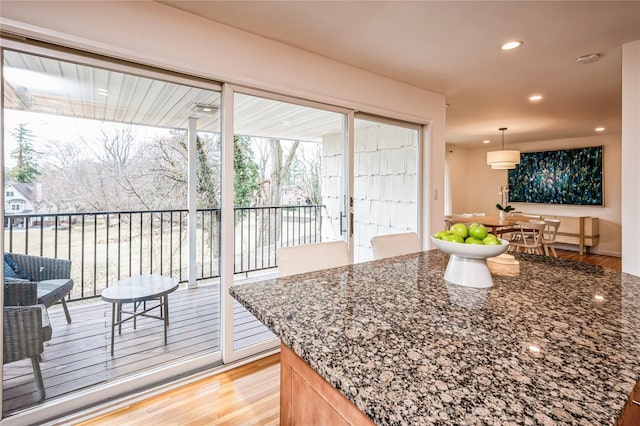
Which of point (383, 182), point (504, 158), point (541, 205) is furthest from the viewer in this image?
point (541, 205)

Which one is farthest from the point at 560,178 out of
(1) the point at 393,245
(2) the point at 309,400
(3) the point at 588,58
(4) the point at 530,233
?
(2) the point at 309,400

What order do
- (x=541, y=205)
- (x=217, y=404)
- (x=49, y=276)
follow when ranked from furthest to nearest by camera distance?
(x=541, y=205) → (x=217, y=404) → (x=49, y=276)

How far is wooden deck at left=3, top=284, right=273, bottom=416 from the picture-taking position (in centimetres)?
171

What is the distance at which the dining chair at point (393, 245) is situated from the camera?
1.94m

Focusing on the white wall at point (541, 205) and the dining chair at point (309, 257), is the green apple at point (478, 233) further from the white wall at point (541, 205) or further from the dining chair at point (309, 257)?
the white wall at point (541, 205)

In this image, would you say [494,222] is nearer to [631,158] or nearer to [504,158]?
[504,158]

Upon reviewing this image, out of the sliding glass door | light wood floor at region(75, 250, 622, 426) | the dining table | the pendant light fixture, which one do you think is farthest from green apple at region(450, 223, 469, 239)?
the pendant light fixture

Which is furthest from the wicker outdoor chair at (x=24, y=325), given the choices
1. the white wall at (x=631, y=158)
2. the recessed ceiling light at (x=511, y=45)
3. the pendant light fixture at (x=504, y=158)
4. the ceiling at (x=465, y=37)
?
the pendant light fixture at (x=504, y=158)

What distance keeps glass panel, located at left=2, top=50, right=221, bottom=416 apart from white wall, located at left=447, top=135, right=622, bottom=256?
22.8ft

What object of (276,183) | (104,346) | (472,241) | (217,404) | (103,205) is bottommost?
(217,404)

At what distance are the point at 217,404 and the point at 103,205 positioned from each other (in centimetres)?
138

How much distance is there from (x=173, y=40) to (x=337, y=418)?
2.23 m

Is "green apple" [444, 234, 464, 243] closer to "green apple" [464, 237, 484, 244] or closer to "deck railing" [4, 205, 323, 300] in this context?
"green apple" [464, 237, 484, 244]

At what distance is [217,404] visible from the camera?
1.88 metres
